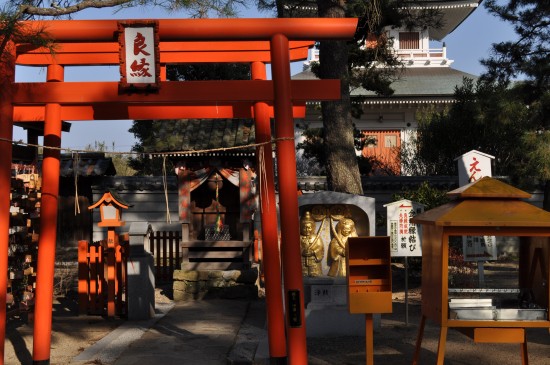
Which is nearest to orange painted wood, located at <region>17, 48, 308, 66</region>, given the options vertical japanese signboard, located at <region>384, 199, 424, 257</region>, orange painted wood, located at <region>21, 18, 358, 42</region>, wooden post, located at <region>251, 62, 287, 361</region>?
orange painted wood, located at <region>21, 18, 358, 42</region>

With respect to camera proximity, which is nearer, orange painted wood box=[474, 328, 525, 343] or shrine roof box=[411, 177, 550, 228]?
shrine roof box=[411, 177, 550, 228]

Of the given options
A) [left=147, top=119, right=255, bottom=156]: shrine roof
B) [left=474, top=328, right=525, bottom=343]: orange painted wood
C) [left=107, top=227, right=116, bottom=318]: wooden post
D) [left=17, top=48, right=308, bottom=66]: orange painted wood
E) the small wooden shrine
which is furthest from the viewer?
the small wooden shrine

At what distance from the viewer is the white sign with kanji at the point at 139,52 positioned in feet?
24.8

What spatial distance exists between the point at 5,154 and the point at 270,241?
3154 millimetres

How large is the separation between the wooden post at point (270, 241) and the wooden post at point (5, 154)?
9.23 feet

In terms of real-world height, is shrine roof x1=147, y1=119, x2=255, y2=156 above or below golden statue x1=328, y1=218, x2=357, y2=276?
above

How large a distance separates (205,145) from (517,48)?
6784mm

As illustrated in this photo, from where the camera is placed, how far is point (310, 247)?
989 centimetres

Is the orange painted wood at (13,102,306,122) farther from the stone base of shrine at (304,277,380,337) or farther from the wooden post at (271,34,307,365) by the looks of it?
the stone base of shrine at (304,277,380,337)

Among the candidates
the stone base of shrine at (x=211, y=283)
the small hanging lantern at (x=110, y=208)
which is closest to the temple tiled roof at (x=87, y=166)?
the stone base of shrine at (x=211, y=283)

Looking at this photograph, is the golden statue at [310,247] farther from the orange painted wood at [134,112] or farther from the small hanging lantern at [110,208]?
the small hanging lantern at [110,208]

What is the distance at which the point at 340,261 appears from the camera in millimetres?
9922

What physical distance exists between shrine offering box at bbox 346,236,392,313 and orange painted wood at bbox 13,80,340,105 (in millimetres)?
1766

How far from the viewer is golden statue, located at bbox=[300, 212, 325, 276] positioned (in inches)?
390
